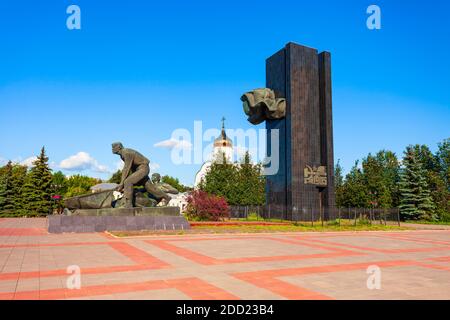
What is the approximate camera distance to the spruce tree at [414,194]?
36.1 metres

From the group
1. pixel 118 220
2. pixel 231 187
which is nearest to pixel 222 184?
pixel 231 187

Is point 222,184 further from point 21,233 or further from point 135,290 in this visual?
point 135,290

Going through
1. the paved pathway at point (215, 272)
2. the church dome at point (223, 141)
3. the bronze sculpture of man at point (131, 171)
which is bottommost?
the paved pathway at point (215, 272)

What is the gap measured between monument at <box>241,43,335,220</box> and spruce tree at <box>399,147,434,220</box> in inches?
404

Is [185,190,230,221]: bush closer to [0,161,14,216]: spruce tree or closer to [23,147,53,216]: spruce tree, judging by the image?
[23,147,53,216]: spruce tree

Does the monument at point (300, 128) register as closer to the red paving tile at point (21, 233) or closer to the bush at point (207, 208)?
the bush at point (207, 208)

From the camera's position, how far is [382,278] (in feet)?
23.3

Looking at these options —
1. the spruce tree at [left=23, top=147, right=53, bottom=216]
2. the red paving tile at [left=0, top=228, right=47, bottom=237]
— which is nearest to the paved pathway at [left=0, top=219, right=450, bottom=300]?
the red paving tile at [left=0, top=228, right=47, bottom=237]

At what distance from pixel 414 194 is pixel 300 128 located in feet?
48.1

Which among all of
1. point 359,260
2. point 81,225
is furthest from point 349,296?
point 81,225

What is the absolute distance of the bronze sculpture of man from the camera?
18.0 m

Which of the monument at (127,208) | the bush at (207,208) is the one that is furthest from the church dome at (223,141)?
the monument at (127,208)

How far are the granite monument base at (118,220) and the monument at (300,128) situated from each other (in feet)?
47.3

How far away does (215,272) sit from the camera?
7.40 metres
